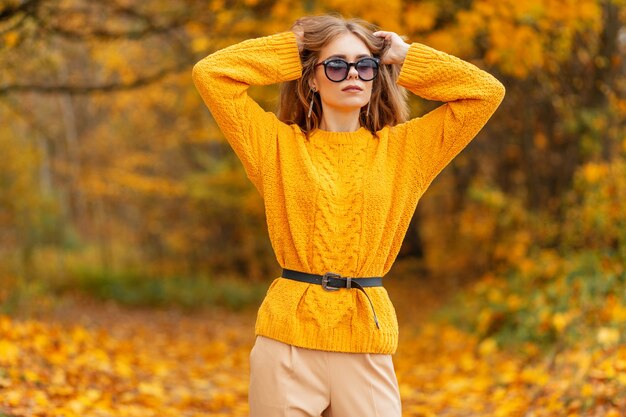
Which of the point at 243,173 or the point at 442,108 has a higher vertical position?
the point at 442,108

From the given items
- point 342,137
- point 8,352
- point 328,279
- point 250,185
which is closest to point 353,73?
point 342,137

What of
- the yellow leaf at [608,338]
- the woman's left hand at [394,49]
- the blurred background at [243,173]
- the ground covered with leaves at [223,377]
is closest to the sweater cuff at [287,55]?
the woman's left hand at [394,49]

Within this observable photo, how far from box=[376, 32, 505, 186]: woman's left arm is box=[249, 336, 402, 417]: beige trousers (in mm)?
640

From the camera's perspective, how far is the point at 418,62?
9.50ft

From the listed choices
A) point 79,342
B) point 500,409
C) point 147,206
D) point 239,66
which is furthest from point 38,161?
point 239,66

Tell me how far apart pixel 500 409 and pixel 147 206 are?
38.1 ft

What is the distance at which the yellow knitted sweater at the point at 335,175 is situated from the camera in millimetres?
2676

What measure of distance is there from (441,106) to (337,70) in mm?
361

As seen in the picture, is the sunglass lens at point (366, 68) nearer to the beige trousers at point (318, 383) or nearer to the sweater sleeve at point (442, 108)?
the sweater sleeve at point (442, 108)

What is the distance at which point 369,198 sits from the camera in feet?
8.86

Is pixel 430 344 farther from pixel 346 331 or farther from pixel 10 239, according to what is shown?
pixel 10 239

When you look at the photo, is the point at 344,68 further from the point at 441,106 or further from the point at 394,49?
the point at 441,106

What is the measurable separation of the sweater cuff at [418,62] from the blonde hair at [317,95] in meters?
0.12

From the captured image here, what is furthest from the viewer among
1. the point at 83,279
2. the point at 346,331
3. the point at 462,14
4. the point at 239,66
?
the point at 83,279
